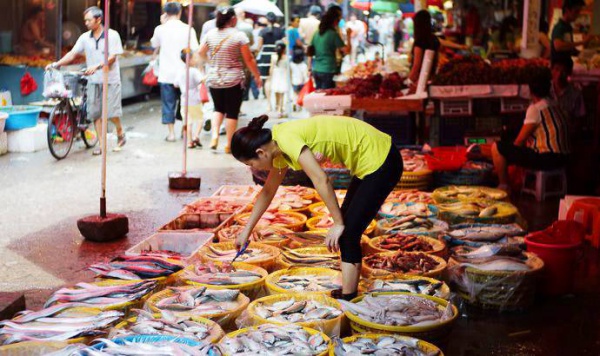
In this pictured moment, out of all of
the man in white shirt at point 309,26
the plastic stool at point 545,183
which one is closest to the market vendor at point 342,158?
the plastic stool at point 545,183

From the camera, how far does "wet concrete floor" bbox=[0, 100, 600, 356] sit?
5574mm

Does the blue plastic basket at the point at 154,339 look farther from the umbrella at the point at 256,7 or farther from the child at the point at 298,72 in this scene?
the child at the point at 298,72

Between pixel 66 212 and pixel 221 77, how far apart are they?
162 inches

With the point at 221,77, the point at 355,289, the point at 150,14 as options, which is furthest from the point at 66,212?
the point at 150,14

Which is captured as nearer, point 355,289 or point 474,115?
point 355,289

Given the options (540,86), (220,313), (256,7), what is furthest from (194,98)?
(220,313)

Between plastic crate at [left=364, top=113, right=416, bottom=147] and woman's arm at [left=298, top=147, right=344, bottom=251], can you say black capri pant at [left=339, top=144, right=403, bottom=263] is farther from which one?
plastic crate at [left=364, top=113, right=416, bottom=147]

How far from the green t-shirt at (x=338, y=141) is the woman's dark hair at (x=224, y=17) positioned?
740cm

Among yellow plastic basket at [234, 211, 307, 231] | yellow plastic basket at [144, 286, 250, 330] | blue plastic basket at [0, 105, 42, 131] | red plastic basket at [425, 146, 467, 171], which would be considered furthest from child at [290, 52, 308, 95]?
yellow plastic basket at [144, 286, 250, 330]

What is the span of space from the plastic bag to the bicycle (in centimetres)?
11

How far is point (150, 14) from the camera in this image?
2423cm

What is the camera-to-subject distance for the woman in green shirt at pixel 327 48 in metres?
15.7

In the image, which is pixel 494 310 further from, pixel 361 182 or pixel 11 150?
pixel 11 150

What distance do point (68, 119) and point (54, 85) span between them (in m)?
0.74
